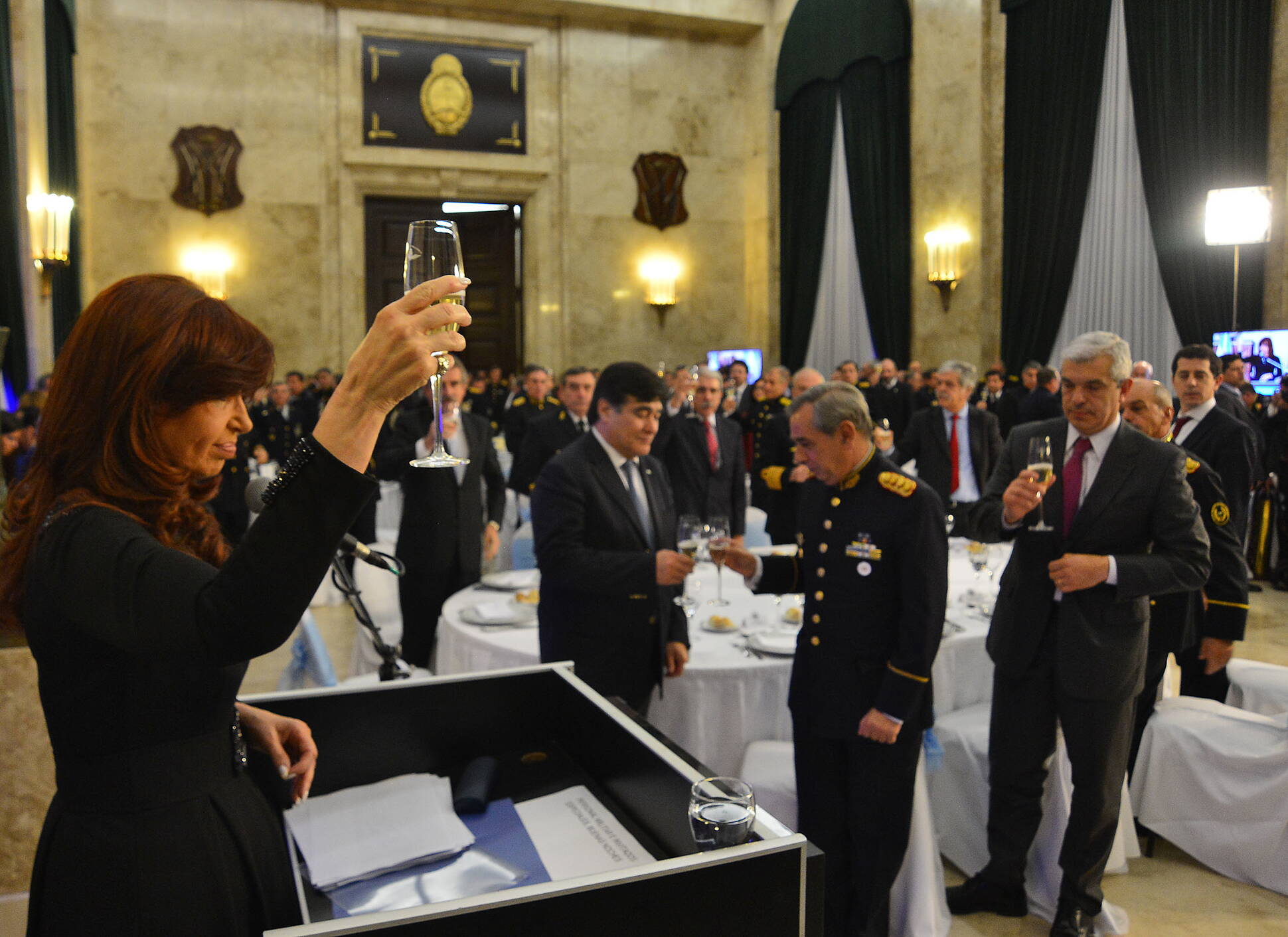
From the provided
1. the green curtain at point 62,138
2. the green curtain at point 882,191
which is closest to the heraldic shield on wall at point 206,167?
the green curtain at point 62,138

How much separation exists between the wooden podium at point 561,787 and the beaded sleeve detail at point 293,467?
0.45m

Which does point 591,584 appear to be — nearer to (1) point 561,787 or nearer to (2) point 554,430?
(1) point 561,787

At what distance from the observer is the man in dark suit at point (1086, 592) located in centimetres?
283

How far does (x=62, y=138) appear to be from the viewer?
33.8 ft

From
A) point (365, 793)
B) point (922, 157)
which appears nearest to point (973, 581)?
point (365, 793)

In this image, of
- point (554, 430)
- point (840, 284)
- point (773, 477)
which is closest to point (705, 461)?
point (773, 477)

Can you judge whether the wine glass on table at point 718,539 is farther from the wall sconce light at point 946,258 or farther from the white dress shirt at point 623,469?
the wall sconce light at point 946,258

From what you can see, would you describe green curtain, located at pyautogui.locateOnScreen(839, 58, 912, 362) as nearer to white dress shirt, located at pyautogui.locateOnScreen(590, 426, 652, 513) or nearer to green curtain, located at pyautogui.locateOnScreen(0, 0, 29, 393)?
green curtain, located at pyautogui.locateOnScreen(0, 0, 29, 393)

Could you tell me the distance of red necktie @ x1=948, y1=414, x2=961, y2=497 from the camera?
6.91m

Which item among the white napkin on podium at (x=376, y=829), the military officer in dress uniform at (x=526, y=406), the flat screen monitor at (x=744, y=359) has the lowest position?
the white napkin on podium at (x=376, y=829)

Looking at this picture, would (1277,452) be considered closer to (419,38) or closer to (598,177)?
(598,177)

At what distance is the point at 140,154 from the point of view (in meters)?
12.1

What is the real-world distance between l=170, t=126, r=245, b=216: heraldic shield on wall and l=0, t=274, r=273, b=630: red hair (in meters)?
12.4

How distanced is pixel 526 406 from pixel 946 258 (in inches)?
210
